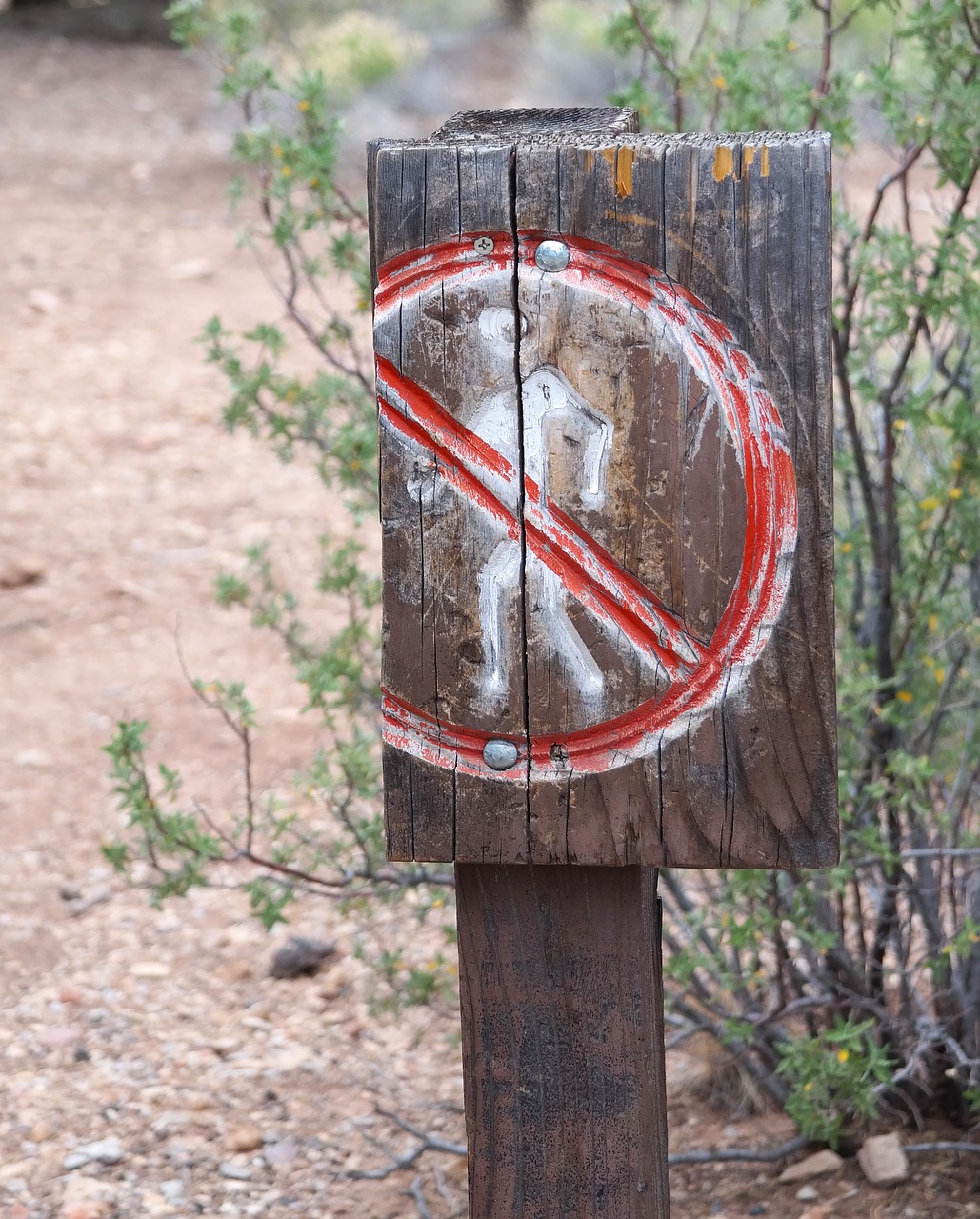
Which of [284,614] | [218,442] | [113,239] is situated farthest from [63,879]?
[113,239]

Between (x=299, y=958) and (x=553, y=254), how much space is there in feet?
7.87

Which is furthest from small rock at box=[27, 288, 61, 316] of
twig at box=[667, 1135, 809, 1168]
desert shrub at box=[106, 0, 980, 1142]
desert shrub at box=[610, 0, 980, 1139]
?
twig at box=[667, 1135, 809, 1168]

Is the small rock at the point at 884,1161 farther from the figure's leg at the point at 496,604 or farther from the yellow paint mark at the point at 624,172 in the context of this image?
the yellow paint mark at the point at 624,172

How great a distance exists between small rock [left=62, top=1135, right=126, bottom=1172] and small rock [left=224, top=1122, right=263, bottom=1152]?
0.66ft

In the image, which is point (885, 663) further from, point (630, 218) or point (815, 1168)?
point (630, 218)

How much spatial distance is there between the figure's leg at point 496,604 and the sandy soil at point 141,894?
1.44m

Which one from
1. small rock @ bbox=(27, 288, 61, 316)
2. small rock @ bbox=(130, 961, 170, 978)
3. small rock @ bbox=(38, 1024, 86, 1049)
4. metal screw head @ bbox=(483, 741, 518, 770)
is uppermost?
small rock @ bbox=(27, 288, 61, 316)

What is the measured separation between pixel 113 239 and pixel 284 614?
4.95 meters

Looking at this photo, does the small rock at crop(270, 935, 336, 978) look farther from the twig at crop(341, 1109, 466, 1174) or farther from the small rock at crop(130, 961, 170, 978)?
the twig at crop(341, 1109, 466, 1174)

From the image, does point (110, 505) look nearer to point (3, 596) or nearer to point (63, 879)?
point (3, 596)

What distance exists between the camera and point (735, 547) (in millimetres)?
1348

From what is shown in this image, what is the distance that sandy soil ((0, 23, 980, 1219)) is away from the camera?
2598mm

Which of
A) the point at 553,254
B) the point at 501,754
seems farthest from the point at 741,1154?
the point at 553,254

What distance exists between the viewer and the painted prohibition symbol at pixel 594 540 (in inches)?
52.4
